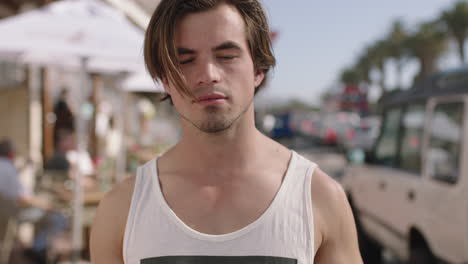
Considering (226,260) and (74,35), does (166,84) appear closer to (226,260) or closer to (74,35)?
(226,260)

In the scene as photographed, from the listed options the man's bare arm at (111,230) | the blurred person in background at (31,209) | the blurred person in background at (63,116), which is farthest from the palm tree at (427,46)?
the man's bare arm at (111,230)

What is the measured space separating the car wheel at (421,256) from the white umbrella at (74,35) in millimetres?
3052

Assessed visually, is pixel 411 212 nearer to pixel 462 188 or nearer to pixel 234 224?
pixel 462 188

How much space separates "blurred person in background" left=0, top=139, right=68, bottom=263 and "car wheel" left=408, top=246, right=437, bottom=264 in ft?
11.5

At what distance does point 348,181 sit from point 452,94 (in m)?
2.69

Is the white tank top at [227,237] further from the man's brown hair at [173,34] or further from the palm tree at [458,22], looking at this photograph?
the palm tree at [458,22]

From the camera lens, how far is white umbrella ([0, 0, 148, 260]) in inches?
172

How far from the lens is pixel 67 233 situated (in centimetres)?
562

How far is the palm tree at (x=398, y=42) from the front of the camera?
41.8m

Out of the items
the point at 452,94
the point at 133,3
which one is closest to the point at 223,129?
the point at 452,94

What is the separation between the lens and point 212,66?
1.25 m

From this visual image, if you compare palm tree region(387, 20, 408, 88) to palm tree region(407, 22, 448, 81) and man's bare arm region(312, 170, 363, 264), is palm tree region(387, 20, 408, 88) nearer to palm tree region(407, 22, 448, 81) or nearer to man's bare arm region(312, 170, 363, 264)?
palm tree region(407, 22, 448, 81)

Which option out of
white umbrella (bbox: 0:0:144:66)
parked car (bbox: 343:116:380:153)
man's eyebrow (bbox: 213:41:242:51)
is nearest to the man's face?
man's eyebrow (bbox: 213:41:242:51)

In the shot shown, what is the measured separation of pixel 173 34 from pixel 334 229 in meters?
0.66
